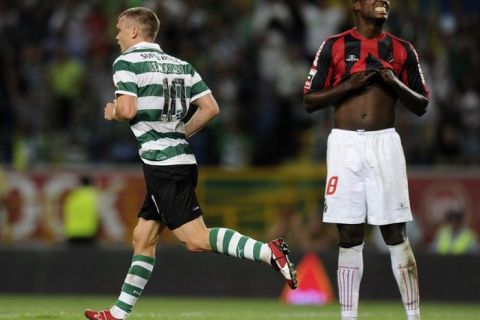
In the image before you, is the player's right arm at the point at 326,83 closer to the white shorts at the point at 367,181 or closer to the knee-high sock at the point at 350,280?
the white shorts at the point at 367,181

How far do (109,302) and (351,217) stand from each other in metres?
6.72

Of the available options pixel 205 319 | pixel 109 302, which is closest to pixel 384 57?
pixel 205 319

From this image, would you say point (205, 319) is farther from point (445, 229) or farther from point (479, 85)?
point (479, 85)

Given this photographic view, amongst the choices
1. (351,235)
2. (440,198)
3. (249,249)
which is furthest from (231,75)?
(351,235)

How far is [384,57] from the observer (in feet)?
27.6

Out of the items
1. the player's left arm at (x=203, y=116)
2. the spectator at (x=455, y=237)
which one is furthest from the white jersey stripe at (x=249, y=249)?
the spectator at (x=455, y=237)

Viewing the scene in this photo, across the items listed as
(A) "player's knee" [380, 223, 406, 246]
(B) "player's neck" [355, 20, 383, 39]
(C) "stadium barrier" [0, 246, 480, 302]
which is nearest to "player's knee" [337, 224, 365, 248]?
(A) "player's knee" [380, 223, 406, 246]

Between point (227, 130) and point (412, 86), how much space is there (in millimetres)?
9618

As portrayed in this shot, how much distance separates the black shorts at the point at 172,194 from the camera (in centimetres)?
850

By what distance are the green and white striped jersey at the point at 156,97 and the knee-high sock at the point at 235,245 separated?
576 mm

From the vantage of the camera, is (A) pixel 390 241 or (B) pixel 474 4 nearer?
(A) pixel 390 241

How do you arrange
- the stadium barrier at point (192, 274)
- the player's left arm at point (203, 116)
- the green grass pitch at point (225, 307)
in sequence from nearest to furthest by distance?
the player's left arm at point (203, 116) < the green grass pitch at point (225, 307) < the stadium barrier at point (192, 274)

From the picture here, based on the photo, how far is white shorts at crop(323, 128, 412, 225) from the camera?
328 inches

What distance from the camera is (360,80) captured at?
8.29m
